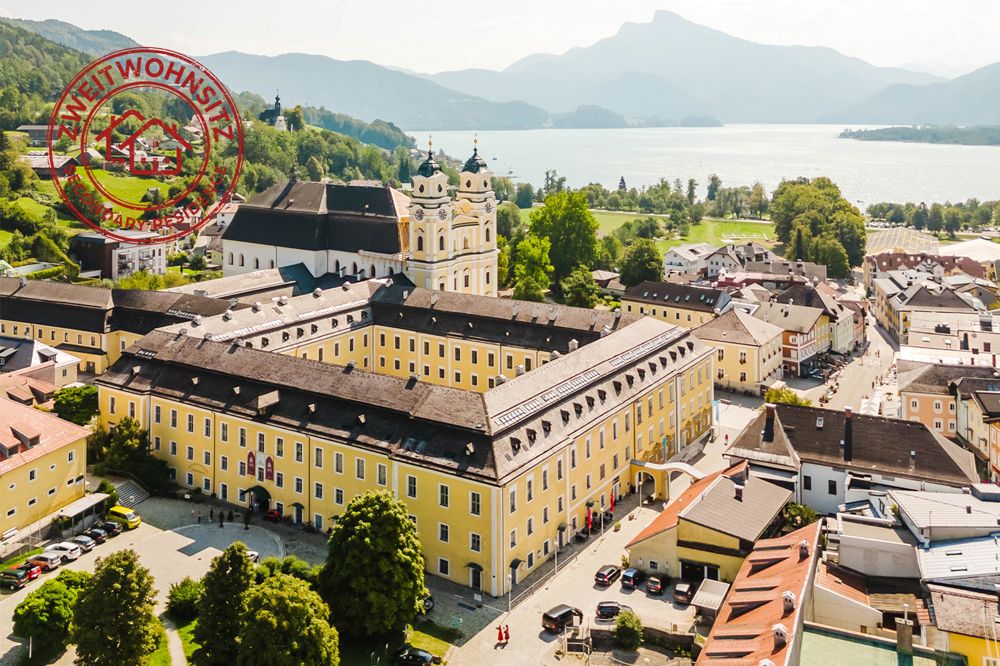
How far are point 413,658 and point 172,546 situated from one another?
13.3 m

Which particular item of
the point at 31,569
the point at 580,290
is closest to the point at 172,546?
the point at 31,569

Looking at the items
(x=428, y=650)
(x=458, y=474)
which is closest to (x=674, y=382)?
(x=458, y=474)

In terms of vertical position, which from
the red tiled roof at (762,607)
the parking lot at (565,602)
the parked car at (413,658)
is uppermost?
the red tiled roof at (762,607)

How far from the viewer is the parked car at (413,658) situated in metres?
27.2

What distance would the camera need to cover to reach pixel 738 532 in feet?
109

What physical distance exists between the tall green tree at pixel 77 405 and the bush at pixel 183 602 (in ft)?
61.3

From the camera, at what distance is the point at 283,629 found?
78.9 ft

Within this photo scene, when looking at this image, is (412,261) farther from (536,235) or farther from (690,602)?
(690,602)

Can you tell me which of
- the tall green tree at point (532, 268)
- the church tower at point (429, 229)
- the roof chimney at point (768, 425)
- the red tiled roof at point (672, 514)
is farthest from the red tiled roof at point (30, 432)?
the tall green tree at point (532, 268)

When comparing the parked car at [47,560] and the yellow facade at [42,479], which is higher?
the yellow facade at [42,479]

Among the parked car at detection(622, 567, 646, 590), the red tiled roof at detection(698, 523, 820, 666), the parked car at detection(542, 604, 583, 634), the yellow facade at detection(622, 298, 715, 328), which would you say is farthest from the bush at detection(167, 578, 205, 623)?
the yellow facade at detection(622, 298, 715, 328)

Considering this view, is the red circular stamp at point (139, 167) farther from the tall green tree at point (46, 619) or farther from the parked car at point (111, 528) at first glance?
the tall green tree at point (46, 619)

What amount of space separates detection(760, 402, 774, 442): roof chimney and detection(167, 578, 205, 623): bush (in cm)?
2528

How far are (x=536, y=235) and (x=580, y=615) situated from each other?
6465cm
